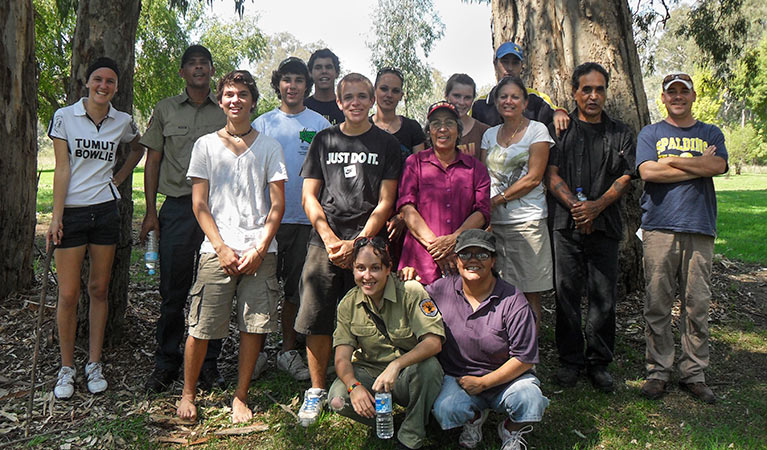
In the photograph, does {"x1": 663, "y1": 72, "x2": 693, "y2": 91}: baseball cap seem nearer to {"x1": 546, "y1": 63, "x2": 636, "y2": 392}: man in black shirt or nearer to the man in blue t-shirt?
the man in blue t-shirt

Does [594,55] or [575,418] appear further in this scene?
[594,55]

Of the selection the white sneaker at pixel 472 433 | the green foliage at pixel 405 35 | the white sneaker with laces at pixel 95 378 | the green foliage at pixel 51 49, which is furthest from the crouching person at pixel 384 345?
the green foliage at pixel 405 35

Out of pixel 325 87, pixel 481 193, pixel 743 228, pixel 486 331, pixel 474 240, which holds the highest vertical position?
pixel 325 87

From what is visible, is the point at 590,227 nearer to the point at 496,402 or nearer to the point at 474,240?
the point at 474,240

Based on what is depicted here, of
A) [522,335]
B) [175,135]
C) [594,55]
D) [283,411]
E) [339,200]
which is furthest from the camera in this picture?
[594,55]

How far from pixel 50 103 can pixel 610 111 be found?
63.6 feet

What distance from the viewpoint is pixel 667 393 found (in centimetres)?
421

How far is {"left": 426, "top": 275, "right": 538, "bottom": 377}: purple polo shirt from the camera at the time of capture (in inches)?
134

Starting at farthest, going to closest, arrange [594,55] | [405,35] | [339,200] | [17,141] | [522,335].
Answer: [405,35] < [594,55] < [17,141] < [339,200] < [522,335]

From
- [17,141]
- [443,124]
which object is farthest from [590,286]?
[17,141]

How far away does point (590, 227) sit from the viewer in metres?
4.21

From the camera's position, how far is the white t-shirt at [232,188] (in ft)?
12.6

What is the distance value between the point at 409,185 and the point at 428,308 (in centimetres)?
84

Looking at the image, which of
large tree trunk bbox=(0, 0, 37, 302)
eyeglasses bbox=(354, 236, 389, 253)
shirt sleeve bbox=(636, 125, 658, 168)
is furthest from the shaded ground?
shirt sleeve bbox=(636, 125, 658, 168)
